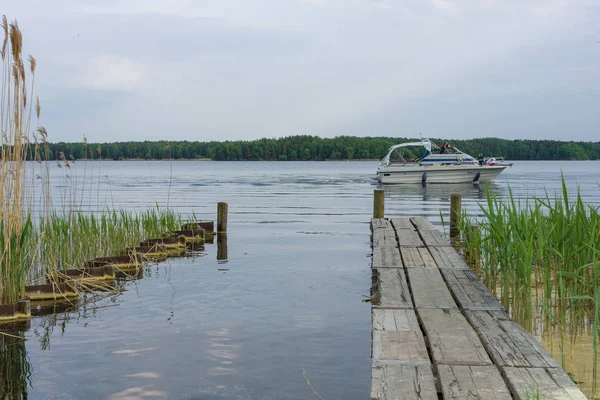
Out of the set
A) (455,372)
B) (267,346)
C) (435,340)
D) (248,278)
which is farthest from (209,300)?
(455,372)

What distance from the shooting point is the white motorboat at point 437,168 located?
43719 millimetres

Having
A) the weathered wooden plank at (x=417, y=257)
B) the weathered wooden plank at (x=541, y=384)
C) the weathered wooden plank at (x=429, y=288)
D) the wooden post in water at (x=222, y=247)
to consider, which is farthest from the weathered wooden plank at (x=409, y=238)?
the weathered wooden plank at (x=541, y=384)

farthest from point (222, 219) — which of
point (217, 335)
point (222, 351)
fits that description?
point (222, 351)

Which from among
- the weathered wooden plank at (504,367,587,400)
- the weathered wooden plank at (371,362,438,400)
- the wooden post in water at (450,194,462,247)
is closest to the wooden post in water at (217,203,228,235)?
the wooden post in water at (450,194,462,247)

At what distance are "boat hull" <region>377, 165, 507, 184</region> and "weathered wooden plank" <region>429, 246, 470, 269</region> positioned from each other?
112ft

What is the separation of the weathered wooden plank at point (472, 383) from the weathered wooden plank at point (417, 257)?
14.1ft

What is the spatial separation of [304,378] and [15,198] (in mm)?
4312

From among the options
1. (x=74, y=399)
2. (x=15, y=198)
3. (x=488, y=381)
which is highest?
(x=15, y=198)

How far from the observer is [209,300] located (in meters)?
9.33

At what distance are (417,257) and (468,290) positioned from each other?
7.76 feet

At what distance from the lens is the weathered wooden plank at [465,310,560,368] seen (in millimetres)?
4578

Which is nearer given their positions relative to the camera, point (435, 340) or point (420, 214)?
point (435, 340)

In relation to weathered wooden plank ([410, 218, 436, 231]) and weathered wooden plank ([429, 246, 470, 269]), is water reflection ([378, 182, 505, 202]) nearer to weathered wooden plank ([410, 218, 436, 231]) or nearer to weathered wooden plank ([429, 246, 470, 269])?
weathered wooden plank ([410, 218, 436, 231])

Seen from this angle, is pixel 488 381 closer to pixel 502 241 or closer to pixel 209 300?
pixel 502 241
